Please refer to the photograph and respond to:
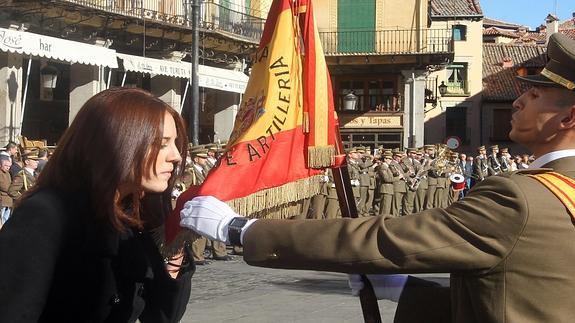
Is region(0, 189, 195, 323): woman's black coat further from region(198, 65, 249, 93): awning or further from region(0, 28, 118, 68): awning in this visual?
region(198, 65, 249, 93): awning

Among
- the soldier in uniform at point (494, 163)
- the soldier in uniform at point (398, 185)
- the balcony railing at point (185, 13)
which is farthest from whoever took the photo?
the soldier in uniform at point (494, 163)

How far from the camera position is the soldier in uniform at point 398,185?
2307 cm

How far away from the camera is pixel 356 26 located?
36.2 m

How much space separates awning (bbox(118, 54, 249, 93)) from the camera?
1869cm

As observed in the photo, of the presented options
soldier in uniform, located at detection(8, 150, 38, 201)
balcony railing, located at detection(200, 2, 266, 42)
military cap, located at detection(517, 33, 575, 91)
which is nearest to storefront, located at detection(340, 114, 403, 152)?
balcony railing, located at detection(200, 2, 266, 42)

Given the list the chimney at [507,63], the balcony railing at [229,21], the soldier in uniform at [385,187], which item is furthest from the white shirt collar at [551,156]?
the chimney at [507,63]

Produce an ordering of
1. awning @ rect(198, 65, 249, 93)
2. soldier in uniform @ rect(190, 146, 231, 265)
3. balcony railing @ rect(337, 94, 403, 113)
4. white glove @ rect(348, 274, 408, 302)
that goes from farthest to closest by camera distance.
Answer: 1. balcony railing @ rect(337, 94, 403, 113)
2. awning @ rect(198, 65, 249, 93)
3. soldier in uniform @ rect(190, 146, 231, 265)
4. white glove @ rect(348, 274, 408, 302)

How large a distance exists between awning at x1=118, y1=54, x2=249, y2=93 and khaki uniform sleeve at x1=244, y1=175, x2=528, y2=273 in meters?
16.4

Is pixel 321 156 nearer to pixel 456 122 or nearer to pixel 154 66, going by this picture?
pixel 154 66

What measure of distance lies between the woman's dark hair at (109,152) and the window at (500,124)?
49.5 m

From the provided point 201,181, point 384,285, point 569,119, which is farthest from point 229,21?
point 569,119

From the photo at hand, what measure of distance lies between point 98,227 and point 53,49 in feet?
46.8

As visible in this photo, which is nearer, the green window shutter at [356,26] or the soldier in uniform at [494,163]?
the soldier in uniform at [494,163]

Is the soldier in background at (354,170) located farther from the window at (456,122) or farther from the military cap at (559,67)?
the window at (456,122)
